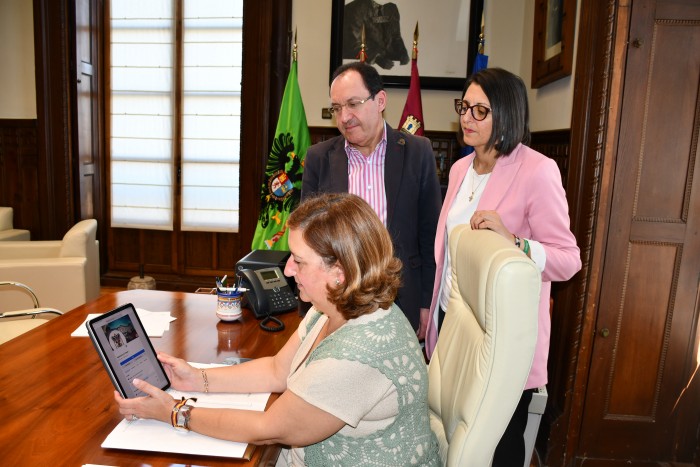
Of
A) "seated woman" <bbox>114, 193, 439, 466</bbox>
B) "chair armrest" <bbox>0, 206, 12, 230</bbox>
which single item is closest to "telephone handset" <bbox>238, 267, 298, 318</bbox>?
"seated woman" <bbox>114, 193, 439, 466</bbox>

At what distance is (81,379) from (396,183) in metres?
1.25

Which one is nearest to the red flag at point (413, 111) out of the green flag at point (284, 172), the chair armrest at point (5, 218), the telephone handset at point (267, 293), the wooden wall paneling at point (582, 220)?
the green flag at point (284, 172)

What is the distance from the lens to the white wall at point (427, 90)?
12.5 feet

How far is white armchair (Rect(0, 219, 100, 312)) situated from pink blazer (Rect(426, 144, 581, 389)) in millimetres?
2878

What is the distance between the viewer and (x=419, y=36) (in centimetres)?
395

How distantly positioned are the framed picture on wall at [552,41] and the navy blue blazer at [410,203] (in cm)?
97

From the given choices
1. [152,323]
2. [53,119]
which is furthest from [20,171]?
[152,323]

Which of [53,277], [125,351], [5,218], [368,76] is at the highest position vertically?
[368,76]

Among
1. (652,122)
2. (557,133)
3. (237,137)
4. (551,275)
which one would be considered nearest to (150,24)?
(237,137)

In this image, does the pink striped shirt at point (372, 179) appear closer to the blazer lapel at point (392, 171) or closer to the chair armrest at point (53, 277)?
the blazer lapel at point (392, 171)

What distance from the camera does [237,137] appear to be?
186 inches

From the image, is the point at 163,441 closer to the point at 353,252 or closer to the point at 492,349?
the point at 353,252

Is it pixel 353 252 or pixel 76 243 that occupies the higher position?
pixel 353 252

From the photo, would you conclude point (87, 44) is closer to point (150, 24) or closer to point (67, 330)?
point (150, 24)
